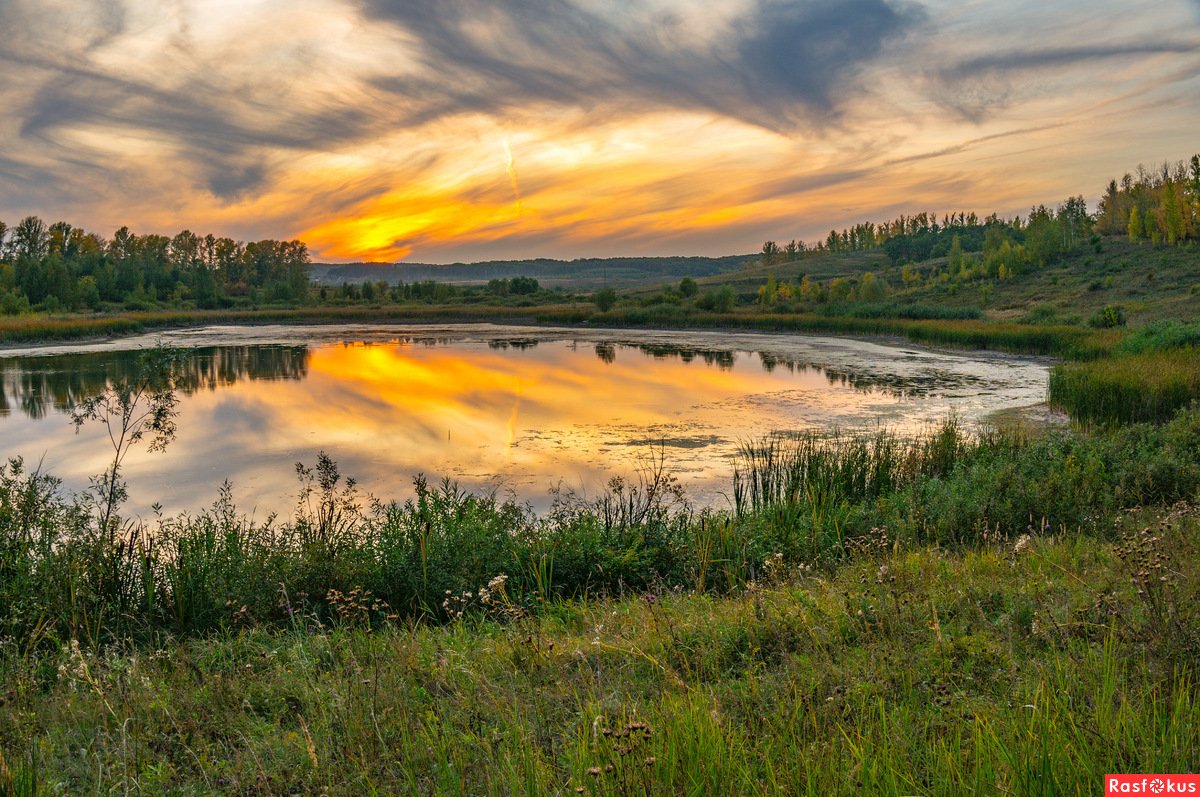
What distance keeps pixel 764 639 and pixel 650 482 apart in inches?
267

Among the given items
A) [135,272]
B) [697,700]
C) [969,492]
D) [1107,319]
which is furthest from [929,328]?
[135,272]

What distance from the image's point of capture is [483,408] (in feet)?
65.6

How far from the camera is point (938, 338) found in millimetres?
38531

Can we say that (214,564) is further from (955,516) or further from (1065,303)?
(1065,303)

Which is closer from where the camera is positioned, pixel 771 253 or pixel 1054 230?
pixel 1054 230

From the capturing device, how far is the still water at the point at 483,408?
1272 centimetres

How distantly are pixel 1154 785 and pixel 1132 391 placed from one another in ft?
51.9

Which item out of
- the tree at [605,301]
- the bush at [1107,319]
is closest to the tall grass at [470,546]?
the bush at [1107,319]

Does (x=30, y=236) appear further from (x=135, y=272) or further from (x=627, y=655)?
(x=627, y=655)

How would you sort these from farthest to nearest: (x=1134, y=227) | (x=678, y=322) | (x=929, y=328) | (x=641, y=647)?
(x=1134, y=227)
(x=678, y=322)
(x=929, y=328)
(x=641, y=647)

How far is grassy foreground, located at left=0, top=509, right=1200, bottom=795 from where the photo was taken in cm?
274

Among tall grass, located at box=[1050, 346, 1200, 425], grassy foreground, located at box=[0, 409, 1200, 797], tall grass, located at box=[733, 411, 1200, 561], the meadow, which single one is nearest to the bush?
tall grass, located at box=[1050, 346, 1200, 425]

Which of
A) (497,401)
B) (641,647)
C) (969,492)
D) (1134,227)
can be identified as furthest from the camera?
(1134,227)

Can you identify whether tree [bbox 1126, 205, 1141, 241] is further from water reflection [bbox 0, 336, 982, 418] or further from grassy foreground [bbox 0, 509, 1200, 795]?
grassy foreground [bbox 0, 509, 1200, 795]
